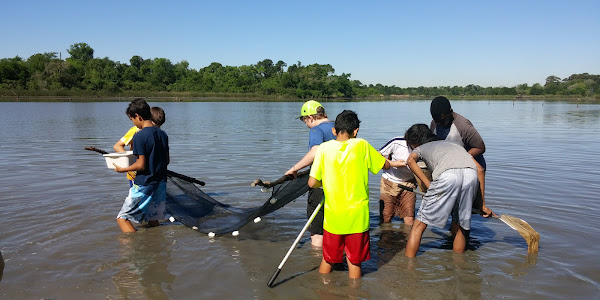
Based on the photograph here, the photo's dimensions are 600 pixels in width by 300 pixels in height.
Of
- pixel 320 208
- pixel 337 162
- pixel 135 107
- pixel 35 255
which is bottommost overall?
pixel 35 255

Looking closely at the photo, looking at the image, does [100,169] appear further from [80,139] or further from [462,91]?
[462,91]

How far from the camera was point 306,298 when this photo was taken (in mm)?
4070

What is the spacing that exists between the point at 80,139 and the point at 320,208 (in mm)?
15877

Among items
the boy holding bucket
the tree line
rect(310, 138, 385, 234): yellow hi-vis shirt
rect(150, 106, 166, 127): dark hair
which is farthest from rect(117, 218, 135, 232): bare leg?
the tree line

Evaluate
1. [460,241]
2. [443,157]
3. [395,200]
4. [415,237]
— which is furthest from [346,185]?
[395,200]

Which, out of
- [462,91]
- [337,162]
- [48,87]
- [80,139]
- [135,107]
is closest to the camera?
[337,162]

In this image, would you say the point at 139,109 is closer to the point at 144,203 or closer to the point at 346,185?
the point at 144,203

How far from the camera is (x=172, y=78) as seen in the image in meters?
126

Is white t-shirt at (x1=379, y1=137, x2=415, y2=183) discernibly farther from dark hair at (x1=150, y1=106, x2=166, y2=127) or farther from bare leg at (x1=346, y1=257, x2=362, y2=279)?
dark hair at (x1=150, y1=106, x2=166, y2=127)

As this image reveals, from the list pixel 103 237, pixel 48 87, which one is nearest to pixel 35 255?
pixel 103 237

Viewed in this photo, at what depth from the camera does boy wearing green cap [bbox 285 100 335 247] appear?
4628 millimetres

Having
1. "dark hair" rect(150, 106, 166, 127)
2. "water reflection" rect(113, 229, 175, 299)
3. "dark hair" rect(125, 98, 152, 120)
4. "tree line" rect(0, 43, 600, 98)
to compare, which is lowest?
"water reflection" rect(113, 229, 175, 299)

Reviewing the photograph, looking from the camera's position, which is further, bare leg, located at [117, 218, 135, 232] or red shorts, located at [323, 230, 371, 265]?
bare leg, located at [117, 218, 135, 232]

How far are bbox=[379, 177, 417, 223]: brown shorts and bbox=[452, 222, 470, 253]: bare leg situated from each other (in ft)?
3.12
